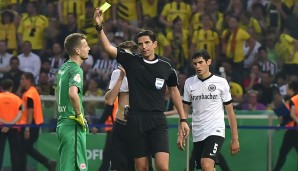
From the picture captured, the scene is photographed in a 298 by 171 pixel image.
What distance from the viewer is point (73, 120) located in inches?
496

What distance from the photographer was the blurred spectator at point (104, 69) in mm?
22938

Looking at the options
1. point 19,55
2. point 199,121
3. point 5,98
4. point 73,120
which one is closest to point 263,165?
point 199,121

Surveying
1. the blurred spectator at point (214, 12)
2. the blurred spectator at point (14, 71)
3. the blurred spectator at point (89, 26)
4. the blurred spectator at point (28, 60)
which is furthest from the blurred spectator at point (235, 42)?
the blurred spectator at point (14, 71)

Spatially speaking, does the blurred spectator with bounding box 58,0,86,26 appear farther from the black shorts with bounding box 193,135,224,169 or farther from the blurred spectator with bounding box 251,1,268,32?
the black shorts with bounding box 193,135,224,169

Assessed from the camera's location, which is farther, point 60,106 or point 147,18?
point 147,18

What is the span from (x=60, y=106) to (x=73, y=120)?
25 centimetres

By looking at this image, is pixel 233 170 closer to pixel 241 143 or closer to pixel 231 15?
pixel 241 143

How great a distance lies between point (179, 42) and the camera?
934 inches

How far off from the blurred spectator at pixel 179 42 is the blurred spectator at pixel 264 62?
65.6 inches

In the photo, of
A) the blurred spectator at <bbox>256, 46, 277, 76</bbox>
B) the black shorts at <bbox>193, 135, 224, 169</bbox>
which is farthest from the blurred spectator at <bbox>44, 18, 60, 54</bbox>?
the black shorts at <bbox>193, 135, 224, 169</bbox>

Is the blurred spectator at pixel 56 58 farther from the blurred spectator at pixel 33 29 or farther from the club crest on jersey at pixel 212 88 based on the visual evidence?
the club crest on jersey at pixel 212 88

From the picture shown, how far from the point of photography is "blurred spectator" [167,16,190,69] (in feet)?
77.2

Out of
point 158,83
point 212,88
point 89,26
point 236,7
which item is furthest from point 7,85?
point 236,7

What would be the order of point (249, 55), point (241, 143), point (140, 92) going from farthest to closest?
point (249, 55), point (241, 143), point (140, 92)
